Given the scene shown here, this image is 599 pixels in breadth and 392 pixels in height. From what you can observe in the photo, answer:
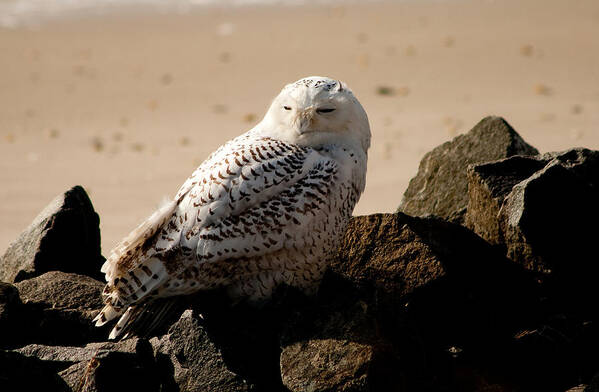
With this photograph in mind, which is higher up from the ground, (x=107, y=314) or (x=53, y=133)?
(x=53, y=133)

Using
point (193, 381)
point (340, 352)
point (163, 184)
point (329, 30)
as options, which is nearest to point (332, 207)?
point (340, 352)

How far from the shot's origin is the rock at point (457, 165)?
6516mm

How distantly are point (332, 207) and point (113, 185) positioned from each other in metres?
7.34

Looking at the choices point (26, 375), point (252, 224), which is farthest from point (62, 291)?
point (252, 224)

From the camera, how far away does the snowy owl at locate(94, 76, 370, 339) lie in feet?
17.0

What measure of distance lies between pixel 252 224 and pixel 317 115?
84cm

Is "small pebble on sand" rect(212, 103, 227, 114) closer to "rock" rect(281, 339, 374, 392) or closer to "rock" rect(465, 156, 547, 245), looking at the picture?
"rock" rect(465, 156, 547, 245)

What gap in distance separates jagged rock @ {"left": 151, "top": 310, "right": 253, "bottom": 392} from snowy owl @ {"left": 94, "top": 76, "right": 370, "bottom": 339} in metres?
0.34

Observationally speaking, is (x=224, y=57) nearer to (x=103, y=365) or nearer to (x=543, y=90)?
(x=543, y=90)

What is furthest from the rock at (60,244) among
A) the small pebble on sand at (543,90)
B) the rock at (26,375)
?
the small pebble on sand at (543,90)

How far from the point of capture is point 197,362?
4953 millimetres

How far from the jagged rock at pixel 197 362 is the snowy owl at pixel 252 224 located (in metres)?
0.34

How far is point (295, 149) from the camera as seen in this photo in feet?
17.8

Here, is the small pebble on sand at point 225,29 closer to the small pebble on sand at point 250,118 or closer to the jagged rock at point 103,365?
the small pebble on sand at point 250,118
